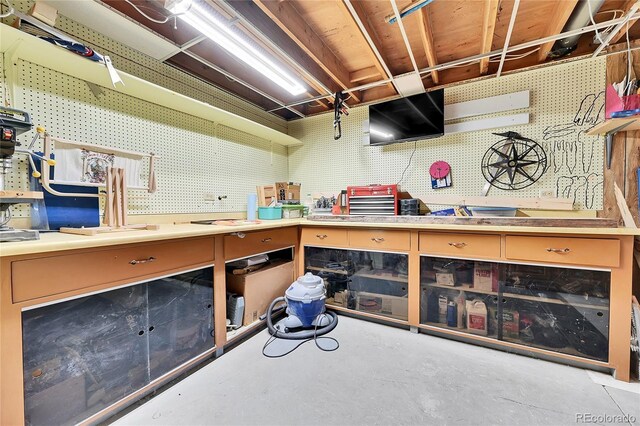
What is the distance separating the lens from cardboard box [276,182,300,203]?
11.0ft

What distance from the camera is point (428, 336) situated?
2.15 metres

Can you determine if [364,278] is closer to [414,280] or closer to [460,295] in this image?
[414,280]

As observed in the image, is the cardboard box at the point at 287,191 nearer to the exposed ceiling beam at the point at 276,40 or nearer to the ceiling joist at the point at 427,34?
the exposed ceiling beam at the point at 276,40

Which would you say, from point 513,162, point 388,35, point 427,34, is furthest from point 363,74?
point 513,162

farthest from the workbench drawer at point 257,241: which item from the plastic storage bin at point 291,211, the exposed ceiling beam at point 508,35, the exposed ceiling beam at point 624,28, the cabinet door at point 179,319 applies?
the exposed ceiling beam at point 624,28

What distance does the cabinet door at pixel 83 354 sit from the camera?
42.7 inches

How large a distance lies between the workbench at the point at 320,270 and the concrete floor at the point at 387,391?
14 cm

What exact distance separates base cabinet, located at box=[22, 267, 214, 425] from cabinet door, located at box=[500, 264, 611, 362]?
2.35 m

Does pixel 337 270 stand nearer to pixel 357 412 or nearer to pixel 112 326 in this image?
pixel 357 412

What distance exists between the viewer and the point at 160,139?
2.21 metres

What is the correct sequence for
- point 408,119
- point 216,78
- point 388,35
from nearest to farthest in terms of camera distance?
point 388,35
point 216,78
point 408,119

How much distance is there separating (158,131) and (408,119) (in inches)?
99.8

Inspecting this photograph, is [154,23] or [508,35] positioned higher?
[154,23]

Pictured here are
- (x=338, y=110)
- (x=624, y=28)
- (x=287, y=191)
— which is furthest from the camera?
(x=287, y=191)
